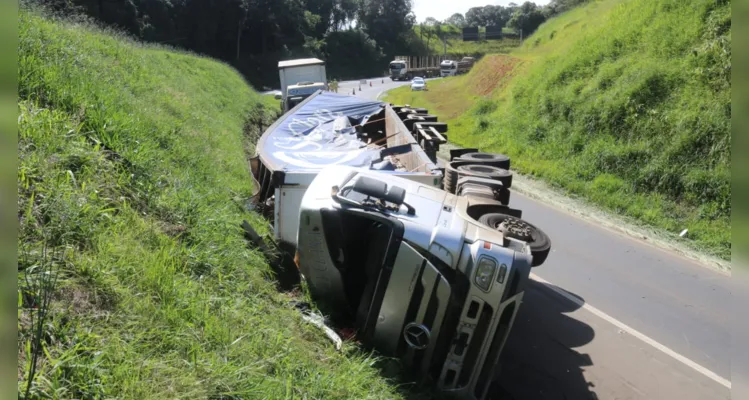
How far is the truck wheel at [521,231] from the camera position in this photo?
529cm

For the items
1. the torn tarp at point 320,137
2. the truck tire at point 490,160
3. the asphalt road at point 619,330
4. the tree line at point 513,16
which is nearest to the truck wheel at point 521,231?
the asphalt road at point 619,330

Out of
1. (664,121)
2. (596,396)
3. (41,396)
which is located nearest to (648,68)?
(664,121)

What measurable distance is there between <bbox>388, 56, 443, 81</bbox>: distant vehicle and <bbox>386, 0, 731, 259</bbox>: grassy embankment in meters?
39.8

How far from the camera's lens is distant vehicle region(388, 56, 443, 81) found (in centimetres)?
5859

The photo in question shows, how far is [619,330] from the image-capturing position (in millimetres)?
5844

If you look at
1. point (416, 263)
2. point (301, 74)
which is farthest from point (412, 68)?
point (416, 263)

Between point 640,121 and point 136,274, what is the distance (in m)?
12.1

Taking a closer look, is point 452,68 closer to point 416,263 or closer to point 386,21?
point 386,21

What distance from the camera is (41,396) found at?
250 centimetres

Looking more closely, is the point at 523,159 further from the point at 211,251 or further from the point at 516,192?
the point at 211,251

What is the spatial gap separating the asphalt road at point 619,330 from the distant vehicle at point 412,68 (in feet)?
171

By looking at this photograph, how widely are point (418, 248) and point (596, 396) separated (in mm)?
2200

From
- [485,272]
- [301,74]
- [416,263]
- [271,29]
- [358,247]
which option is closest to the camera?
[485,272]

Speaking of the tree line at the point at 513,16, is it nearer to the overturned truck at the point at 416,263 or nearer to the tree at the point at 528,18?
the tree at the point at 528,18
